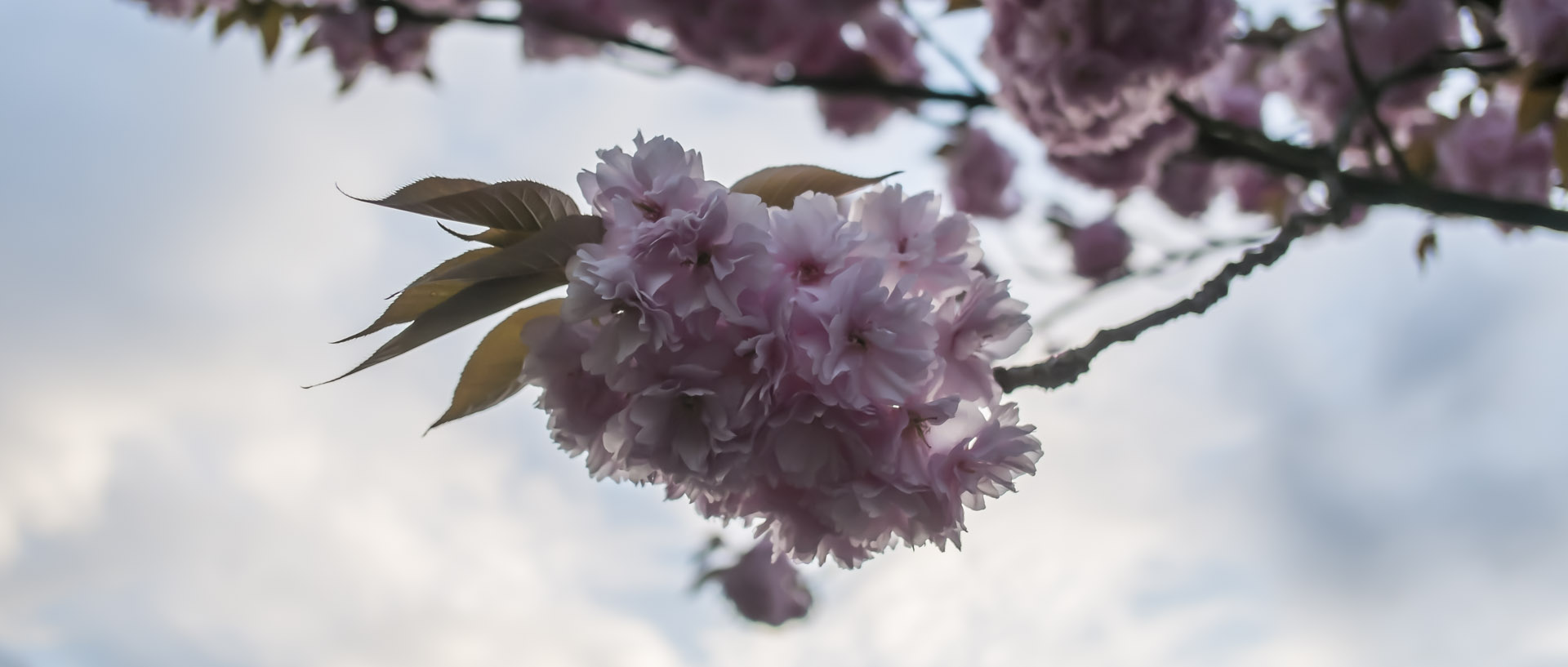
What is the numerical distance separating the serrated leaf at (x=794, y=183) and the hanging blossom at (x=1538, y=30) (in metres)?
1.31

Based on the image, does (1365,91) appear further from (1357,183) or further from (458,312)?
(458,312)

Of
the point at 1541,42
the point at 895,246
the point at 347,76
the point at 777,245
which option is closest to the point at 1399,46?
the point at 1541,42

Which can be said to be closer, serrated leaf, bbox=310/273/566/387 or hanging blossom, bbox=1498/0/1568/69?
serrated leaf, bbox=310/273/566/387

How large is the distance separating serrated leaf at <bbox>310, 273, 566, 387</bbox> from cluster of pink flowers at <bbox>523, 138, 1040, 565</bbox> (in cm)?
3

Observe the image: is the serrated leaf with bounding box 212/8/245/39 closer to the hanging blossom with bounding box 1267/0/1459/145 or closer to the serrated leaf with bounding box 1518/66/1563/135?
the hanging blossom with bounding box 1267/0/1459/145

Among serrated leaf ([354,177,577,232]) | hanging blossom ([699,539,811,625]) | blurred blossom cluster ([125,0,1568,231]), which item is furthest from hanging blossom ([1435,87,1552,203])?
serrated leaf ([354,177,577,232])

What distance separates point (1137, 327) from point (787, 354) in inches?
15.7

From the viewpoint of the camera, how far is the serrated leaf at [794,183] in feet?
2.12

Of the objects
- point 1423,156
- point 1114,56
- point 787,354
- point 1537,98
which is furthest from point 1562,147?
point 787,354

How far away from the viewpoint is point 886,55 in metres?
2.17

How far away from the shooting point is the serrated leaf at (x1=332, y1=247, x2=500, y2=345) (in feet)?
1.95

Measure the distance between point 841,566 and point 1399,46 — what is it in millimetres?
1666

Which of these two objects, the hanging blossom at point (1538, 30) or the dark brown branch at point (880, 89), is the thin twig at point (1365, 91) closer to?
the hanging blossom at point (1538, 30)

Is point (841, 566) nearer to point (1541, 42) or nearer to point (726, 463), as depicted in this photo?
point (726, 463)
